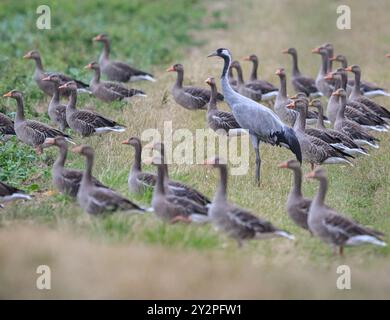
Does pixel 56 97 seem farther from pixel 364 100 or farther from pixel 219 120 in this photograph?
pixel 364 100

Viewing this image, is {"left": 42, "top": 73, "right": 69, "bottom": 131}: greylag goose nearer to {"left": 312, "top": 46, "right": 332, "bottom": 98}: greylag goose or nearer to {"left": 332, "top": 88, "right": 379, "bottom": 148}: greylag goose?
{"left": 332, "top": 88, "right": 379, "bottom": 148}: greylag goose

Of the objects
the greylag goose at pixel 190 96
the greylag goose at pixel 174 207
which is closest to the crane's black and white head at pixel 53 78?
the greylag goose at pixel 190 96

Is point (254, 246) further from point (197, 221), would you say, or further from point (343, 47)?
point (343, 47)

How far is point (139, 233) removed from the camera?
9.23 meters

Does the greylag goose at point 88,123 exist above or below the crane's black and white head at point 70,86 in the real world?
below

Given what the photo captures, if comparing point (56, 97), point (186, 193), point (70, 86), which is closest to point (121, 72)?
point (56, 97)

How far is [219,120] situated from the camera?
45.3 ft

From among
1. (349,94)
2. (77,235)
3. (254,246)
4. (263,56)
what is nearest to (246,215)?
(254,246)

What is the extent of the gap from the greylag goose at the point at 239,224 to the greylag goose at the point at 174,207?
0.63 ft

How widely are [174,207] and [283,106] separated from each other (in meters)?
5.76

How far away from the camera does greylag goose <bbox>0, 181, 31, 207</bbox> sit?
10.2 m

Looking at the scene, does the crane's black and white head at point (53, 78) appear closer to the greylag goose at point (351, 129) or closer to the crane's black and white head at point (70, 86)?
the crane's black and white head at point (70, 86)

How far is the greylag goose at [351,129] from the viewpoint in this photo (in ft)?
43.9

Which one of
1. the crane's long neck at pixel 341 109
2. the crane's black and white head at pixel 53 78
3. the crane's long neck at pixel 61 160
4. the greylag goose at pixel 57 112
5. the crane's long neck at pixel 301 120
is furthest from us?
the crane's black and white head at pixel 53 78
